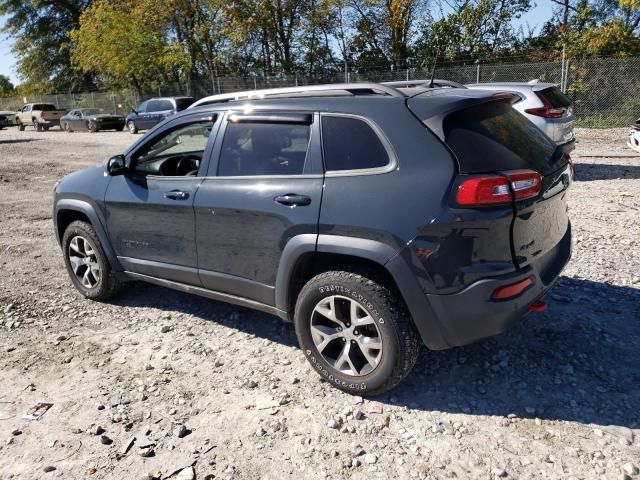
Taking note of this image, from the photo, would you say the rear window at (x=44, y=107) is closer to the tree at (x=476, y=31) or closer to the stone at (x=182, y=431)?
the tree at (x=476, y=31)

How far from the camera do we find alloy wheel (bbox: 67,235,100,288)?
477 cm

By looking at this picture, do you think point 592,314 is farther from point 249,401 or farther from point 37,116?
point 37,116

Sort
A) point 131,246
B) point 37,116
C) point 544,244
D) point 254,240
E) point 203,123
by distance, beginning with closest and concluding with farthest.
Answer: point 544,244, point 254,240, point 203,123, point 131,246, point 37,116

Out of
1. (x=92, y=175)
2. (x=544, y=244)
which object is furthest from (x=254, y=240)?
(x=92, y=175)

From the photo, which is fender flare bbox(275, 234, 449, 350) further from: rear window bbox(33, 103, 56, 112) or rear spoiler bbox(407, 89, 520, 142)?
rear window bbox(33, 103, 56, 112)

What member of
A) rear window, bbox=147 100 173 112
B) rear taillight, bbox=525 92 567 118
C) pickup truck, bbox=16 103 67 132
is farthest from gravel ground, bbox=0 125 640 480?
pickup truck, bbox=16 103 67 132

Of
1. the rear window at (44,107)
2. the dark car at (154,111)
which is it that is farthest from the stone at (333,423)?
the rear window at (44,107)

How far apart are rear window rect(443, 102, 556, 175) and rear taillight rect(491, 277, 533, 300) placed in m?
0.63

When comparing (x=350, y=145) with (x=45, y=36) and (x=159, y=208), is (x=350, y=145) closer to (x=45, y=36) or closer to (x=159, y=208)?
(x=159, y=208)

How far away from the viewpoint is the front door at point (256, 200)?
3.24 metres

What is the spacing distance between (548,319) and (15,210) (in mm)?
8451

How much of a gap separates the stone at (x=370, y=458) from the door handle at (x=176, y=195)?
7.17 ft

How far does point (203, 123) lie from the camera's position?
3.94m

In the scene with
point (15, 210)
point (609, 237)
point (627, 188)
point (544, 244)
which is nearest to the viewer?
point (544, 244)
